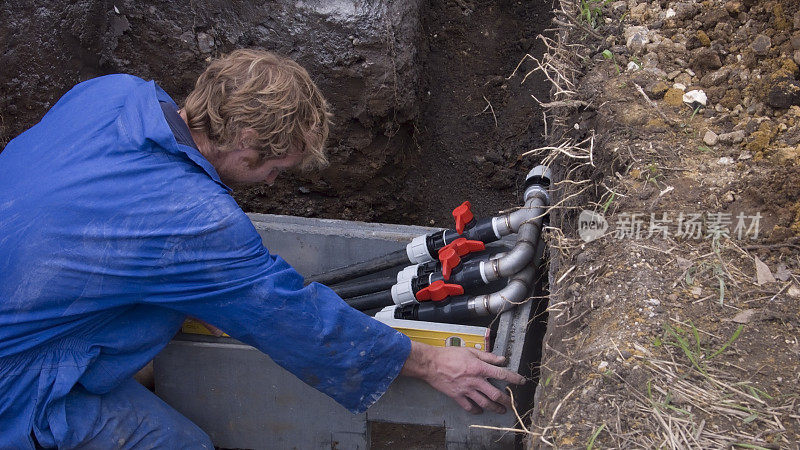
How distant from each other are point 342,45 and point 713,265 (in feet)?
7.98

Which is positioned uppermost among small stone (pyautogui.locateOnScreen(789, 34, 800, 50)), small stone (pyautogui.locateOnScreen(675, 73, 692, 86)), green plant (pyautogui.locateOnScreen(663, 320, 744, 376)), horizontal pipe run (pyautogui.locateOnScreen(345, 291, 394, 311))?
small stone (pyautogui.locateOnScreen(789, 34, 800, 50))

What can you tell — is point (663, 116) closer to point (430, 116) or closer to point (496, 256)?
point (496, 256)

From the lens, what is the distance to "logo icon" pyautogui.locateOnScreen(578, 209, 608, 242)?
2.21 m

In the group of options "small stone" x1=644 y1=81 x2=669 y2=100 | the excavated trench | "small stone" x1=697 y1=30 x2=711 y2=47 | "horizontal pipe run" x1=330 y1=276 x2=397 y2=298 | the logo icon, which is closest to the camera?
the logo icon

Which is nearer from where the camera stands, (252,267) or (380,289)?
(252,267)

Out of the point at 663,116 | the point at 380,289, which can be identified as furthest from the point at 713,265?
the point at 380,289

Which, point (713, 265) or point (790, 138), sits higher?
point (790, 138)

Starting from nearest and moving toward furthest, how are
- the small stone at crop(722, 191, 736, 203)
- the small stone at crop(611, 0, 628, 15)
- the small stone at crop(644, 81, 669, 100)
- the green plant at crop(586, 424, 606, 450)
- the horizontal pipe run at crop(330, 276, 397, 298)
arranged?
1. the green plant at crop(586, 424, 606, 450)
2. the small stone at crop(722, 191, 736, 203)
3. the small stone at crop(644, 81, 669, 100)
4. the small stone at crop(611, 0, 628, 15)
5. the horizontal pipe run at crop(330, 276, 397, 298)

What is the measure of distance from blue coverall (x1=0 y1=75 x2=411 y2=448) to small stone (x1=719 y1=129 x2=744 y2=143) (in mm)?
1244

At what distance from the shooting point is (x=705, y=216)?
82.0 inches

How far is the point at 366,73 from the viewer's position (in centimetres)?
382

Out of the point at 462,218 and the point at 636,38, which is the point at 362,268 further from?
the point at 636,38

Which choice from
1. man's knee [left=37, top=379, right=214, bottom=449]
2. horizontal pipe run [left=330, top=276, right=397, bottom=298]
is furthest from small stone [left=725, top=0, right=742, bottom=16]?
man's knee [left=37, top=379, right=214, bottom=449]

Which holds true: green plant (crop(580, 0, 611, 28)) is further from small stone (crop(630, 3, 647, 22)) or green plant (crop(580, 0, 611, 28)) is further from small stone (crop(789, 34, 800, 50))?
small stone (crop(789, 34, 800, 50))
